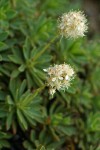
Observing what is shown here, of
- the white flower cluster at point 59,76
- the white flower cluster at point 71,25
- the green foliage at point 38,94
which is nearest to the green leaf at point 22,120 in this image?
the green foliage at point 38,94

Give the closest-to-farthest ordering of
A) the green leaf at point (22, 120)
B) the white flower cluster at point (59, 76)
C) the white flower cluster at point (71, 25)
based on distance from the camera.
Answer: the white flower cluster at point (59, 76), the white flower cluster at point (71, 25), the green leaf at point (22, 120)

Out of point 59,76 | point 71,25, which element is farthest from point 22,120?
point 71,25

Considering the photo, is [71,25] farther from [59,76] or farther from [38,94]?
[38,94]

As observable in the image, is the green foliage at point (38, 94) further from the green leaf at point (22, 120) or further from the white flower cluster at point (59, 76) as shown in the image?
the white flower cluster at point (59, 76)

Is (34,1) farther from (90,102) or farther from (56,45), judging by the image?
(90,102)

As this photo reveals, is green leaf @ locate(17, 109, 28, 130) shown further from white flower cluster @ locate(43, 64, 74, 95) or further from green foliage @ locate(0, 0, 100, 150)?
white flower cluster @ locate(43, 64, 74, 95)

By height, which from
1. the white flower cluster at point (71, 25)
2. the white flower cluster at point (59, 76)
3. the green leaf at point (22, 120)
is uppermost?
the white flower cluster at point (71, 25)

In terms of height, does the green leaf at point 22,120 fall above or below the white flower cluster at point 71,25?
below

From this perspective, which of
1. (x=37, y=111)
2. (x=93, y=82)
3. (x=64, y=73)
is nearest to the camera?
(x=64, y=73)

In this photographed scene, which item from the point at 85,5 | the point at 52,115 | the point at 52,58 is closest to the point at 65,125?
the point at 52,115
